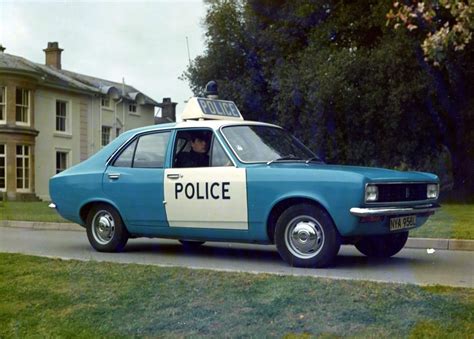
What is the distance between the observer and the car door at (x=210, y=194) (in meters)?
6.98

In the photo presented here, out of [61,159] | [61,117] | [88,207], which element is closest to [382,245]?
[88,207]

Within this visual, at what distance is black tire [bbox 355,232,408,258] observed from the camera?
7.48m

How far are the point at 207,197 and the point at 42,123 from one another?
2566 cm

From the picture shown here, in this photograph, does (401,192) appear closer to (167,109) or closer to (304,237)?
(304,237)

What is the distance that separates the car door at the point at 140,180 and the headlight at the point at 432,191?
120 inches

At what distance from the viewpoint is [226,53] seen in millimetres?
23484

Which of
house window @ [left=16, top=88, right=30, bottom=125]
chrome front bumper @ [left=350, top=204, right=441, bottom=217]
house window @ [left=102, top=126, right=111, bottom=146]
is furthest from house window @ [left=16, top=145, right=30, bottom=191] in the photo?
chrome front bumper @ [left=350, top=204, right=441, bottom=217]

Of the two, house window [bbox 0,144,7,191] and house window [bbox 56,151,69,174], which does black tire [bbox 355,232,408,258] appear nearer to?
house window [bbox 0,144,7,191]

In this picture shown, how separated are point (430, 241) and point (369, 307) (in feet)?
16.9

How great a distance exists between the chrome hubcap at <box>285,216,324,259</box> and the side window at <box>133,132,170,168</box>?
1.91 m

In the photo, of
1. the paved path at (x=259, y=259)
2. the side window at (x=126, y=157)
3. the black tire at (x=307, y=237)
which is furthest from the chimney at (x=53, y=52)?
the black tire at (x=307, y=237)

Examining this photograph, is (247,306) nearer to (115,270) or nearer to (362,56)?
Result: (115,270)

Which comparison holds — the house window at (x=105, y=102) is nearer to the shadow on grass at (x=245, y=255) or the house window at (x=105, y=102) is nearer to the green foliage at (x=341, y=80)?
the green foliage at (x=341, y=80)

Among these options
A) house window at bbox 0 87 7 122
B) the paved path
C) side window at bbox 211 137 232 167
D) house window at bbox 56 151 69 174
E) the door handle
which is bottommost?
the paved path
